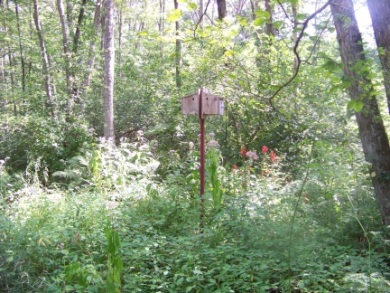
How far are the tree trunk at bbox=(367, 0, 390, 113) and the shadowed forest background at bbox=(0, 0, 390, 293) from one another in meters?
0.01

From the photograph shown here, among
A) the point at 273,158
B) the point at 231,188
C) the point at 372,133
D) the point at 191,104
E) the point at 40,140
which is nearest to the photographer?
the point at 372,133

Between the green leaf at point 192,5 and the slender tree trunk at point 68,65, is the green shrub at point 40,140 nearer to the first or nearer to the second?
the slender tree trunk at point 68,65

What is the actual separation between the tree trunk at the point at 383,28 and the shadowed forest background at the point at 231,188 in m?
0.01

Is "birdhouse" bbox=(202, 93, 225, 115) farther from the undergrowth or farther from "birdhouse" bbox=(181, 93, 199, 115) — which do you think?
the undergrowth

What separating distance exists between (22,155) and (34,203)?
16.6 feet

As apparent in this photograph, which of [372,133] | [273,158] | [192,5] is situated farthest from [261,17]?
[273,158]

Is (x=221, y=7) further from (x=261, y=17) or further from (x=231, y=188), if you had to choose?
(x=261, y=17)

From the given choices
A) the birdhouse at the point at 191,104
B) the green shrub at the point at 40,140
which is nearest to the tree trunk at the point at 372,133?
the birdhouse at the point at 191,104

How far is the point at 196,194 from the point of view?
5.89m

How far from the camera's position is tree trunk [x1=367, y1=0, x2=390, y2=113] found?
3630 millimetres

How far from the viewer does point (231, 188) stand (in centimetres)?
629

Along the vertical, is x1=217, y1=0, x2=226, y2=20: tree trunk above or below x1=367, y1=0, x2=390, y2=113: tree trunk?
above

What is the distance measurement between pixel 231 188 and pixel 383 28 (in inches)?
127

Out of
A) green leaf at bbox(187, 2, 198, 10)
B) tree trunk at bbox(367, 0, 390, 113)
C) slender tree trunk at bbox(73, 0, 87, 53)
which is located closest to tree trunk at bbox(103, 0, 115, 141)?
slender tree trunk at bbox(73, 0, 87, 53)
